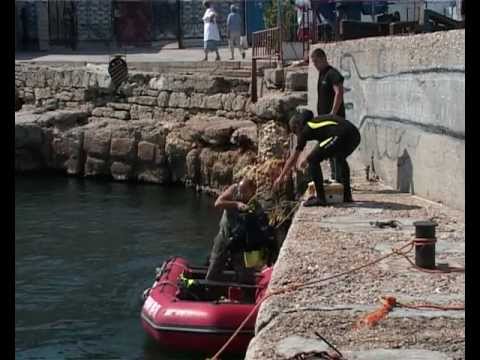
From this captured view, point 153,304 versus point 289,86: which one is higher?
point 289,86

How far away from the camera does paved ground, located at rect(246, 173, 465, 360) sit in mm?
5770

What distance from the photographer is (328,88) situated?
11.4 metres

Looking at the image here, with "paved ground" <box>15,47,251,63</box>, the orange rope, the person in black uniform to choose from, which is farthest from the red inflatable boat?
"paved ground" <box>15,47,251,63</box>

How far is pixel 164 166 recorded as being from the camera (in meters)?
21.8

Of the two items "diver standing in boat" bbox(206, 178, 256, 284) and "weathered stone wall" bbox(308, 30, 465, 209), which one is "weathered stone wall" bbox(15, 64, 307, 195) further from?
"diver standing in boat" bbox(206, 178, 256, 284)

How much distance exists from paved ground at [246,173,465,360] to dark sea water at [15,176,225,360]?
2.14 meters

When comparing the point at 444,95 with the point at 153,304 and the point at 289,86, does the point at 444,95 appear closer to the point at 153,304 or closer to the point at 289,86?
the point at 153,304

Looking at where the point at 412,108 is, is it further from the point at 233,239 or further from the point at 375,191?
the point at 233,239

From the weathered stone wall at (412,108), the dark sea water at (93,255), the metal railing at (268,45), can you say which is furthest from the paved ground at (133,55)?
the weathered stone wall at (412,108)

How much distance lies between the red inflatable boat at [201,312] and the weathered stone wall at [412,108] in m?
2.24

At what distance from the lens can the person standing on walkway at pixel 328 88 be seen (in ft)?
36.5

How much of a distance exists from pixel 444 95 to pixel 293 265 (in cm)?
315
